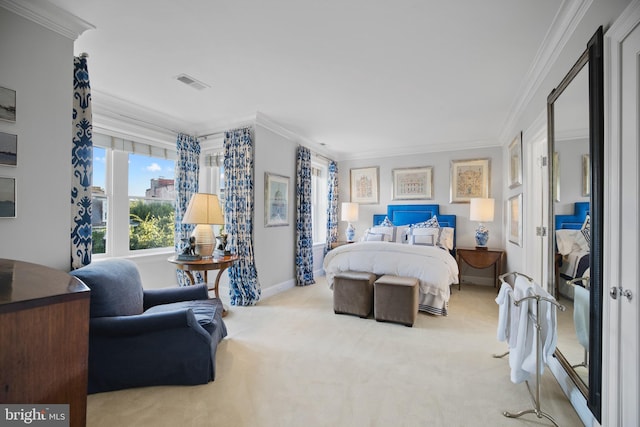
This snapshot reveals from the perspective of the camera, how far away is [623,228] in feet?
4.59

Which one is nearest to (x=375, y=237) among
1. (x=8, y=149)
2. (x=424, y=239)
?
(x=424, y=239)

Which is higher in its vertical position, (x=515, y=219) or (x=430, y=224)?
(x=515, y=219)

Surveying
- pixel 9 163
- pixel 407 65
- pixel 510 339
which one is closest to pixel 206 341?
pixel 9 163

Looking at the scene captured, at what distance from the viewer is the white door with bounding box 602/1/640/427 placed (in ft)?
4.29

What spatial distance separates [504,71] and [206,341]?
3644mm

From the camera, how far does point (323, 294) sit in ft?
14.9

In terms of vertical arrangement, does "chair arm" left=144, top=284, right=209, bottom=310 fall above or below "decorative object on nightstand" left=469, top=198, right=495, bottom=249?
below

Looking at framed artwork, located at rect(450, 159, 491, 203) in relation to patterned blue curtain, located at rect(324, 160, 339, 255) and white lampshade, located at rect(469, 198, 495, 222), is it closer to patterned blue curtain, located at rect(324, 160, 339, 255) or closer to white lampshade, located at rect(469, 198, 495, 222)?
white lampshade, located at rect(469, 198, 495, 222)

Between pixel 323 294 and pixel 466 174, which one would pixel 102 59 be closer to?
pixel 323 294

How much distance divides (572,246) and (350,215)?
4.27m

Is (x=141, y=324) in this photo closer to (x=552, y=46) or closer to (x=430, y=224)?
(x=552, y=46)

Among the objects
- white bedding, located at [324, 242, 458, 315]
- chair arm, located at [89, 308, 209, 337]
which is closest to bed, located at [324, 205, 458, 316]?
white bedding, located at [324, 242, 458, 315]

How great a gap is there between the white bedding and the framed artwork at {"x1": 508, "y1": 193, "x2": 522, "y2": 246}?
2.84 ft

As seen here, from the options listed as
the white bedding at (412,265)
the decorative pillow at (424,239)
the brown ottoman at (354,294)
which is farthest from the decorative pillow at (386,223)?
the brown ottoman at (354,294)
